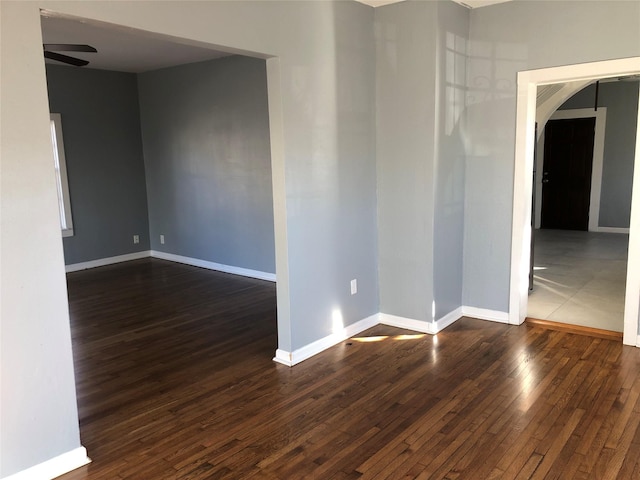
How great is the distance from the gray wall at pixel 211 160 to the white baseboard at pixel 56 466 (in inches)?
144

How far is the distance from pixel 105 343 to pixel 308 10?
294 cm

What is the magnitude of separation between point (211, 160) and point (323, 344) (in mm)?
3386

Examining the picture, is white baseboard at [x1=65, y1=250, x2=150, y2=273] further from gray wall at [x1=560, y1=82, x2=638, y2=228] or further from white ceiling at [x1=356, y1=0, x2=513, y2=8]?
gray wall at [x1=560, y1=82, x2=638, y2=228]

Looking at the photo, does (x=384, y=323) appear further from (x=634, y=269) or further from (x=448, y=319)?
(x=634, y=269)

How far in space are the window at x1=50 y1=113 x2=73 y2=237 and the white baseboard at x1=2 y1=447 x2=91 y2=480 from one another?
4.54m

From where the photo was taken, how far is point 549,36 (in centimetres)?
385


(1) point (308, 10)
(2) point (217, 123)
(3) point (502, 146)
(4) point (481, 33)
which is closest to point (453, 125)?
(3) point (502, 146)

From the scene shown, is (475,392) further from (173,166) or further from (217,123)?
(173,166)

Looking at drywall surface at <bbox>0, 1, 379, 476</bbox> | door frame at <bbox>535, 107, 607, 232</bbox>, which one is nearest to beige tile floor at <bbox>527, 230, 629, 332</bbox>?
door frame at <bbox>535, 107, 607, 232</bbox>

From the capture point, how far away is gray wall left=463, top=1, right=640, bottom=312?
3635 millimetres

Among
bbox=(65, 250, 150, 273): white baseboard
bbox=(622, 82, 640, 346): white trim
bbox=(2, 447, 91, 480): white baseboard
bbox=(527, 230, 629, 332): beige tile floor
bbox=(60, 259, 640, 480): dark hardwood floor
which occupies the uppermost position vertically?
bbox=(622, 82, 640, 346): white trim

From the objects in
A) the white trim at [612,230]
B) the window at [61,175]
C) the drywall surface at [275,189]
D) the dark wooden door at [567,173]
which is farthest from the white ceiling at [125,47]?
the white trim at [612,230]

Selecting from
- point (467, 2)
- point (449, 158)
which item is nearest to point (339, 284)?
point (449, 158)

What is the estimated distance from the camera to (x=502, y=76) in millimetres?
4090
